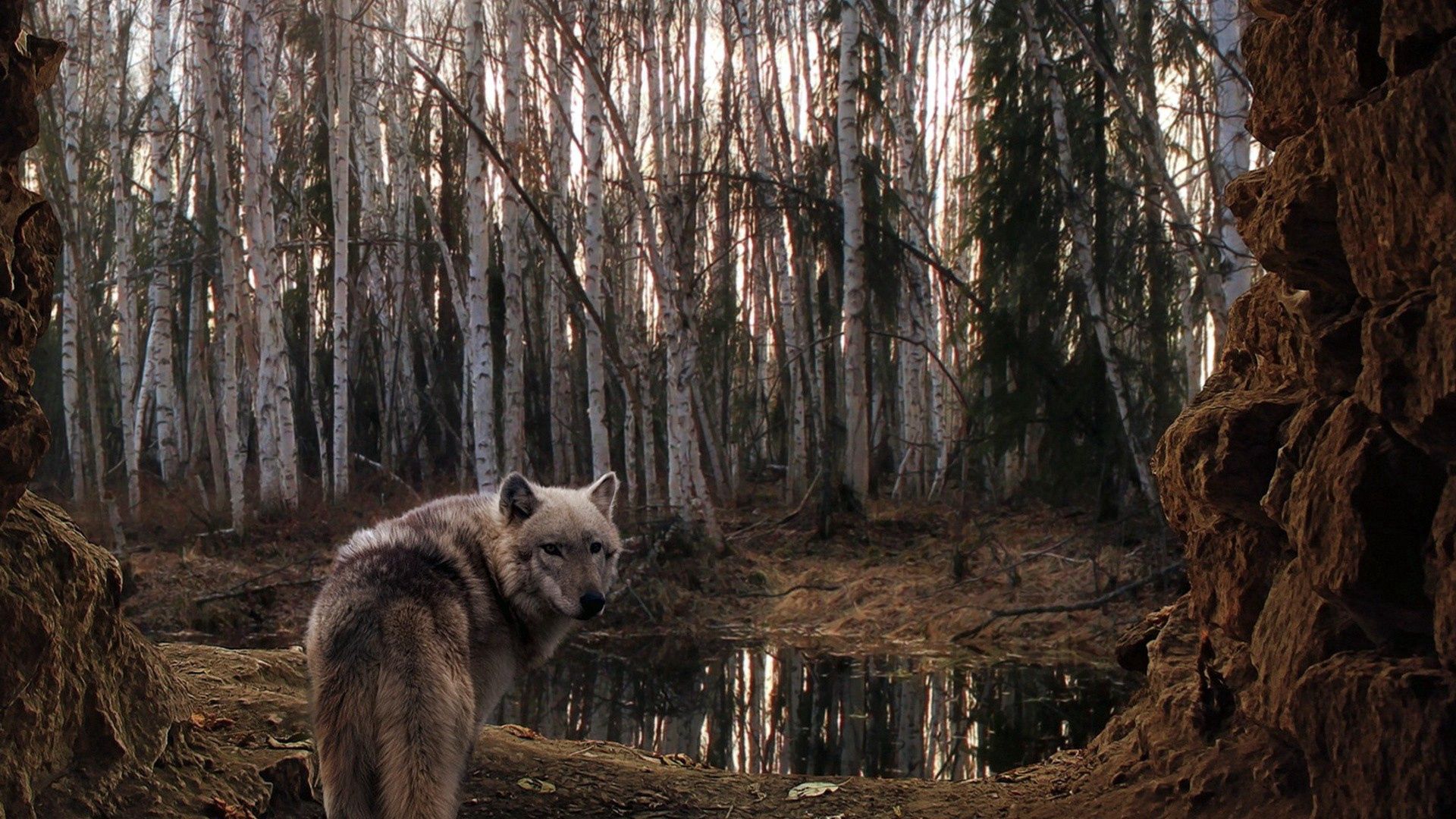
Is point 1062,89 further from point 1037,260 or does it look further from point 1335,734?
→ point 1335,734

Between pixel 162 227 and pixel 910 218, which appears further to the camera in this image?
pixel 910 218

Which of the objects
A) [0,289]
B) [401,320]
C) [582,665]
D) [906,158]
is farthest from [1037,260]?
[401,320]

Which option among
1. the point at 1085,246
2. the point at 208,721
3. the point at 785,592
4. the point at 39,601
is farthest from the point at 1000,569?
the point at 39,601

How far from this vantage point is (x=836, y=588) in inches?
531

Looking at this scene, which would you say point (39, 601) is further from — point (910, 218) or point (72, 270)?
point (72, 270)

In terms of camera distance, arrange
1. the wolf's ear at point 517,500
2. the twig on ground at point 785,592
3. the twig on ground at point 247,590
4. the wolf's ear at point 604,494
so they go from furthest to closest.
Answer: the twig on ground at point 785,592, the twig on ground at point 247,590, the wolf's ear at point 604,494, the wolf's ear at point 517,500

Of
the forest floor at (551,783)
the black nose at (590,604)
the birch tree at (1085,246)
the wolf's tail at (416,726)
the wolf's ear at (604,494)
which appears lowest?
the forest floor at (551,783)

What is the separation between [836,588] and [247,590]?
708cm

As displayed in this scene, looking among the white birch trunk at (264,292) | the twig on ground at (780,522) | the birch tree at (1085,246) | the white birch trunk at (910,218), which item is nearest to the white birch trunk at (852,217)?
the twig on ground at (780,522)

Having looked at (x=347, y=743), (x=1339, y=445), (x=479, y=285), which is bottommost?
(x=347, y=743)

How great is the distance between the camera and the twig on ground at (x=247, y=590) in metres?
12.2

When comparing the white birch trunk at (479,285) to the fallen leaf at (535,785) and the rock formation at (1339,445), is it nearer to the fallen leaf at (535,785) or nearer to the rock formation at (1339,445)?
the fallen leaf at (535,785)

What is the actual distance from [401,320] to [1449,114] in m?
24.6

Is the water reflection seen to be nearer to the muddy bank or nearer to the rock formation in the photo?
the muddy bank
